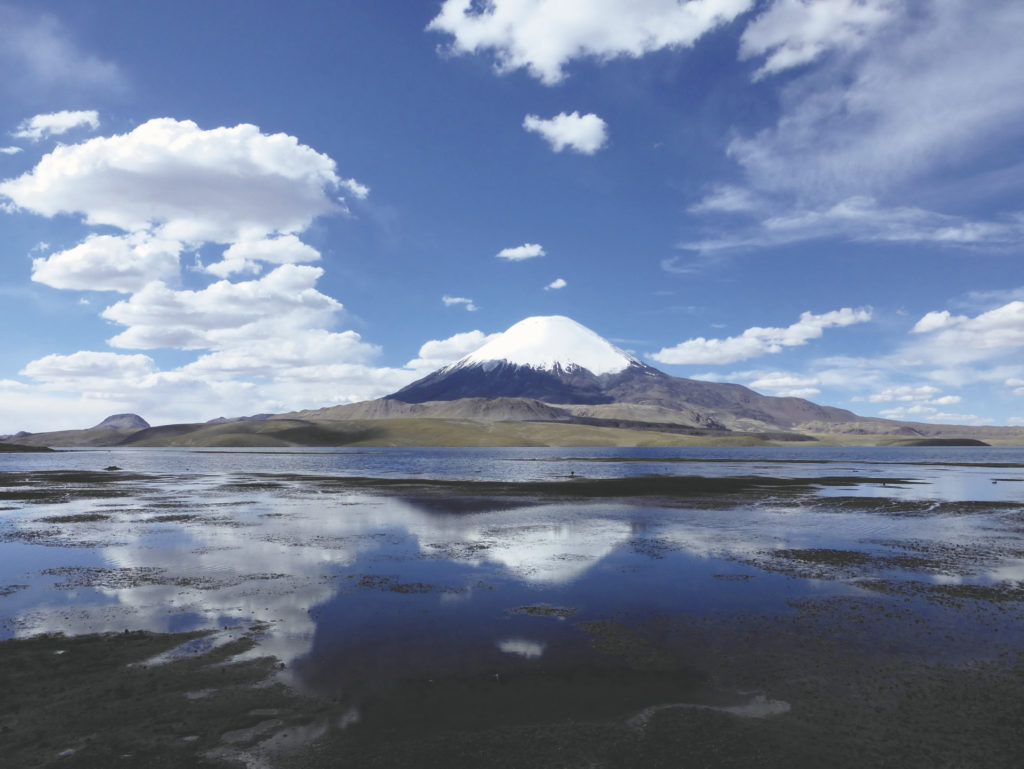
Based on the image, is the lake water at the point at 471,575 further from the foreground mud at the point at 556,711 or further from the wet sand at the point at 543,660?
the foreground mud at the point at 556,711

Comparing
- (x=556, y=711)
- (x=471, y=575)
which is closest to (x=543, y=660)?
(x=556, y=711)

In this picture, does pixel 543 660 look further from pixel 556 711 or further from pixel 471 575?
pixel 471 575

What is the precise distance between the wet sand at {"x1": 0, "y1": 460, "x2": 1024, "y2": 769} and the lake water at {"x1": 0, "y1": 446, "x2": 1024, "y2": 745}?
0.58ft

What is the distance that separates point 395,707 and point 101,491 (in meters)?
72.6

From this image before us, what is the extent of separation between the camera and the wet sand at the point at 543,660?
1203 centimetres

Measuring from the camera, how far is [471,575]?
27422 mm

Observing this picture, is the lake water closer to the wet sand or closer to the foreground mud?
the wet sand

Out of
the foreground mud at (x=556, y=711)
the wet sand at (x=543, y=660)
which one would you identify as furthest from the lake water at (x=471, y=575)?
the foreground mud at (x=556, y=711)

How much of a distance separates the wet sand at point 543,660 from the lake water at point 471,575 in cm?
18

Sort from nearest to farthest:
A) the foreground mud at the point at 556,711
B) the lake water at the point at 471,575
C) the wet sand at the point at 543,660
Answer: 1. the foreground mud at the point at 556,711
2. the wet sand at the point at 543,660
3. the lake water at the point at 471,575

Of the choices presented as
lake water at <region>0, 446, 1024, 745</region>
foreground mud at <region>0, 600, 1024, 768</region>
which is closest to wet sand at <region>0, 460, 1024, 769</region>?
foreground mud at <region>0, 600, 1024, 768</region>

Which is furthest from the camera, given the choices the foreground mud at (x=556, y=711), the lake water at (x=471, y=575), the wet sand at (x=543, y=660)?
the lake water at (x=471, y=575)

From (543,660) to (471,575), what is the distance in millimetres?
11106

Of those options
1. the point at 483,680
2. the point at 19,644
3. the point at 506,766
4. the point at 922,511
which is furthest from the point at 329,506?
the point at 922,511
